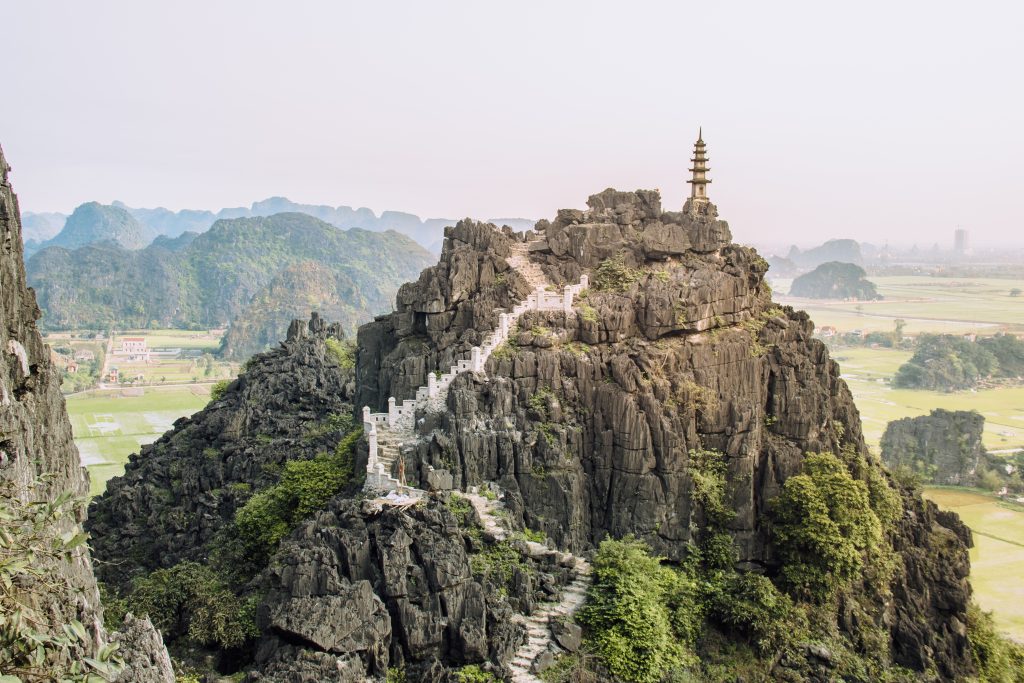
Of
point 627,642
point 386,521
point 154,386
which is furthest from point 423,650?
point 154,386

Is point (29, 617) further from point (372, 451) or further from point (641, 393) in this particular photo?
point (641, 393)

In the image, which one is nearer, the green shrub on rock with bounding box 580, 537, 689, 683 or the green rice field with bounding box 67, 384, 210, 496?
the green shrub on rock with bounding box 580, 537, 689, 683

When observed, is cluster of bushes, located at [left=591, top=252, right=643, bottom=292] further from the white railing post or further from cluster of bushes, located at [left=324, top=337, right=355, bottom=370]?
cluster of bushes, located at [left=324, top=337, right=355, bottom=370]

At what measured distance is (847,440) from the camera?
36.6 m

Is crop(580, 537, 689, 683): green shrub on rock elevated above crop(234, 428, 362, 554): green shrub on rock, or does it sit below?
below

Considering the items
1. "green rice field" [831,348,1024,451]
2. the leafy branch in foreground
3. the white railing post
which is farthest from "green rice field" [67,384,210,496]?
"green rice field" [831,348,1024,451]

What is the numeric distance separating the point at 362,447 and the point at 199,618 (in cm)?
748

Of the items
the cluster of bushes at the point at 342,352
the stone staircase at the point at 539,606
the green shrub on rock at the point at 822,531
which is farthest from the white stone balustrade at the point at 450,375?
the cluster of bushes at the point at 342,352

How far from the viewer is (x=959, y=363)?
373ft

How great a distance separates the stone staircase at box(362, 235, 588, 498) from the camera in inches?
1224

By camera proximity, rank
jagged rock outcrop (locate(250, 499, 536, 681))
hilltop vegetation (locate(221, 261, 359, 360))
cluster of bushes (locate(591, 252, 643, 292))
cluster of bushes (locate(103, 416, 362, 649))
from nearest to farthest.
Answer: jagged rock outcrop (locate(250, 499, 536, 681))
cluster of bushes (locate(103, 416, 362, 649))
cluster of bushes (locate(591, 252, 643, 292))
hilltop vegetation (locate(221, 261, 359, 360))

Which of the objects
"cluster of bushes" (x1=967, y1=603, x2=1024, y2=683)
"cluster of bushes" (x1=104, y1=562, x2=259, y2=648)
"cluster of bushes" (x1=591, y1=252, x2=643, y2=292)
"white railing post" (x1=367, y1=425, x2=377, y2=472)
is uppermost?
"cluster of bushes" (x1=591, y1=252, x2=643, y2=292)

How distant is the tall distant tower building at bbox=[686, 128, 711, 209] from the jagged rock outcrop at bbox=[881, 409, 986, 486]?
37.8 metres

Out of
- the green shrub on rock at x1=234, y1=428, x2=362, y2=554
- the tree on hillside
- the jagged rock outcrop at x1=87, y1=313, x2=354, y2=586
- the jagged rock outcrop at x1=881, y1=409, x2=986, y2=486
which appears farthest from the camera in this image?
the tree on hillside
